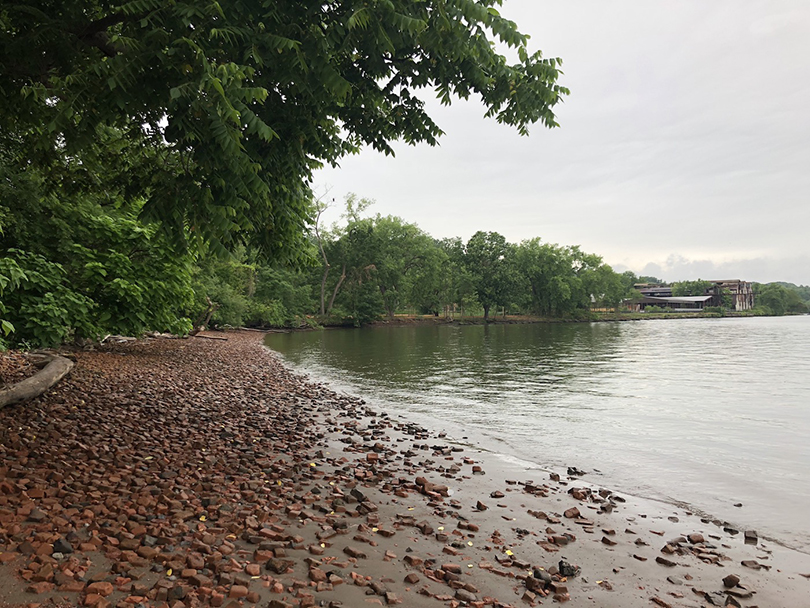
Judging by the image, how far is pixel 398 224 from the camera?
81875 millimetres

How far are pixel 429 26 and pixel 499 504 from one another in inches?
248

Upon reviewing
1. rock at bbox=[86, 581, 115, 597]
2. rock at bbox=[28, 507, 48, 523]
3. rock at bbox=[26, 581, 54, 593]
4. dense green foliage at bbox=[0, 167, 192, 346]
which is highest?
dense green foliage at bbox=[0, 167, 192, 346]

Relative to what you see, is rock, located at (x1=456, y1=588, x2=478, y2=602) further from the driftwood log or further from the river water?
the driftwood log

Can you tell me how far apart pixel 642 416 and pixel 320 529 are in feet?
36.2

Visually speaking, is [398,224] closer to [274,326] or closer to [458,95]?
[274,326]

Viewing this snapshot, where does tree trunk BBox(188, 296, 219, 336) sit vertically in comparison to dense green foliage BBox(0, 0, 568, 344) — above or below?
below

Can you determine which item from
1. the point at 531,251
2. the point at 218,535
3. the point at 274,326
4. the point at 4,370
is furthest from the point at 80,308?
the point at 531,251

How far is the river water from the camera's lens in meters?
7.91

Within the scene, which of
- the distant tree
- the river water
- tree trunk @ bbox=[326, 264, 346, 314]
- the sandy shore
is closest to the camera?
the sandy shore

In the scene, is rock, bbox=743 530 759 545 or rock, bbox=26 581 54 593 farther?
rock, bbox=743 530 759 545

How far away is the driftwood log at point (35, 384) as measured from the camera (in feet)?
27.3

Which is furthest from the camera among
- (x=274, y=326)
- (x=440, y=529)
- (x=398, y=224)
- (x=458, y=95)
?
(x=398, y=224)

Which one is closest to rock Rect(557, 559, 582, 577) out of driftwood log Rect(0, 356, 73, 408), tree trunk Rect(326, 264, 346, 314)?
driftwood log Rect(0, 356, 73, 408)

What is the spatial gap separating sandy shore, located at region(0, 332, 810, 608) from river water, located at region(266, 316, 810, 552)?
1072 millimetres
